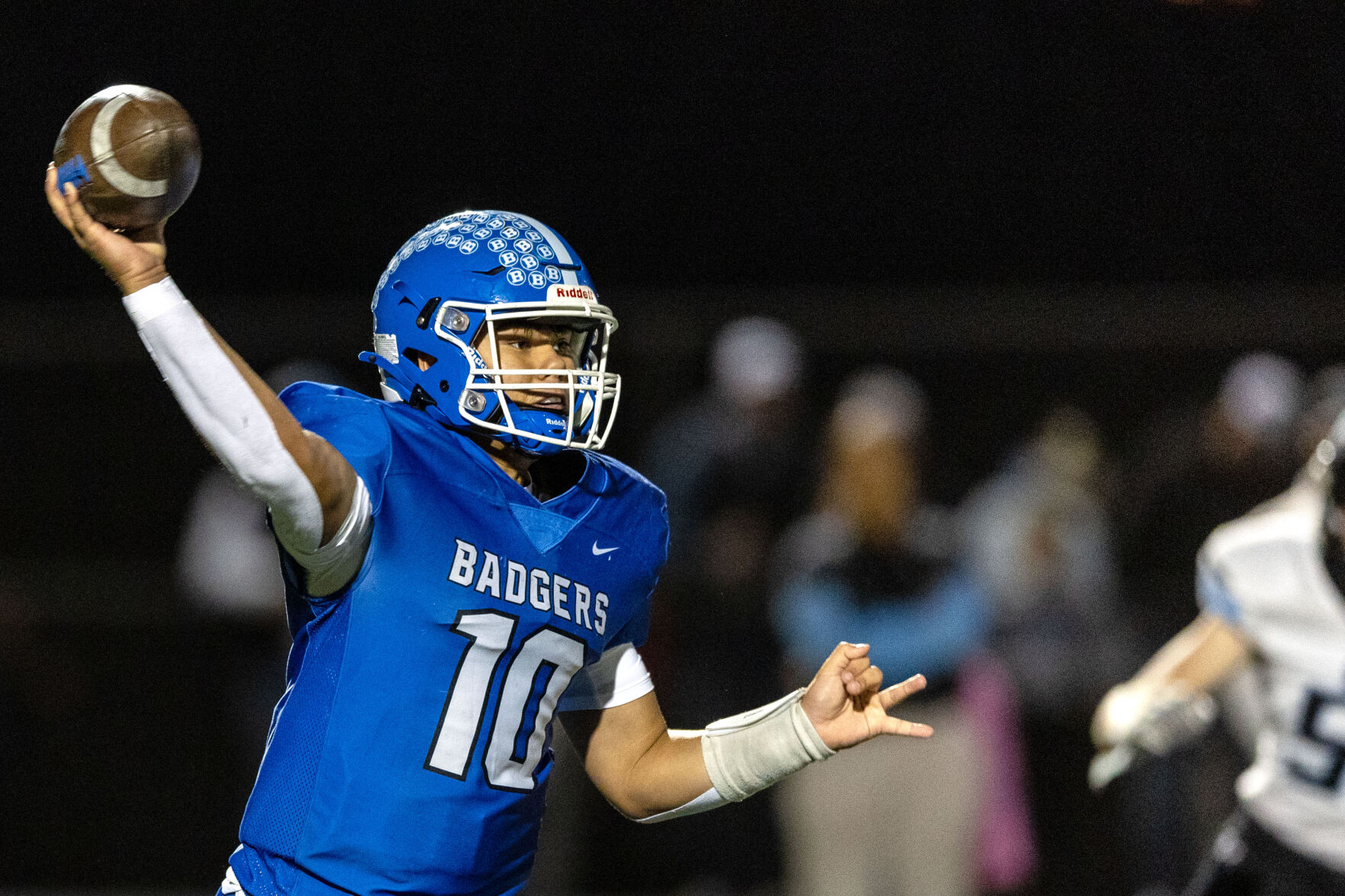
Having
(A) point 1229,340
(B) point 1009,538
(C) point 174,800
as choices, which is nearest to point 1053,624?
(B) point 1009,538

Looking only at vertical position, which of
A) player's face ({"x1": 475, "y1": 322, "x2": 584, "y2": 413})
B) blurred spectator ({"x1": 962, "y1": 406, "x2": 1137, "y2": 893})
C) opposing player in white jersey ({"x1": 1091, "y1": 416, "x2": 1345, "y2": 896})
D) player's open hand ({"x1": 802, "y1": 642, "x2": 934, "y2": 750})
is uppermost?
player's face ({"x1": 475, "y1": 322, "x2": 584, "y2": 413})

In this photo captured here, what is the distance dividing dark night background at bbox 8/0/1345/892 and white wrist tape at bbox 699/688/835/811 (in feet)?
14.7

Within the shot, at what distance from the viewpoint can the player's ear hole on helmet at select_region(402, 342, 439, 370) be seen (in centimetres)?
254

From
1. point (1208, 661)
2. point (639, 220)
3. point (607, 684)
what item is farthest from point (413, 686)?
point (639, 220)

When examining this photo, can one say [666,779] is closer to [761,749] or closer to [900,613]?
[761,749]

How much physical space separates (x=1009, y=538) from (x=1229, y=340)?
176cm

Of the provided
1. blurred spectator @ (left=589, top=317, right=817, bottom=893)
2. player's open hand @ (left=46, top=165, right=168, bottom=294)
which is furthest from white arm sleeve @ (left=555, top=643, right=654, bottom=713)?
blurred spectator @ (left=589, top=317, right=817, bottom=893)

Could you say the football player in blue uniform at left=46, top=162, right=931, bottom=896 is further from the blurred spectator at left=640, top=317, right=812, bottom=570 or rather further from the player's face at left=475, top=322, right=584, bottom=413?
the blurred spectator at left=640, top=317, right=812, bottom=570

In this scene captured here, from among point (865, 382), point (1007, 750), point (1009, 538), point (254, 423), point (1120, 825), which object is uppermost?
point (254, 423)

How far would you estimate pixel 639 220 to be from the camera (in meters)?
8.40

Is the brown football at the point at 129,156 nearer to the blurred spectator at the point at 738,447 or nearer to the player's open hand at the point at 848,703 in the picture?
the player's open hand at the point at 848,703

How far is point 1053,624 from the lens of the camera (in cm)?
634

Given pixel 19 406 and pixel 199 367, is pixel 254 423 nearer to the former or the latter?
pixel 199 367

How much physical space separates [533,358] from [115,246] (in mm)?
781
